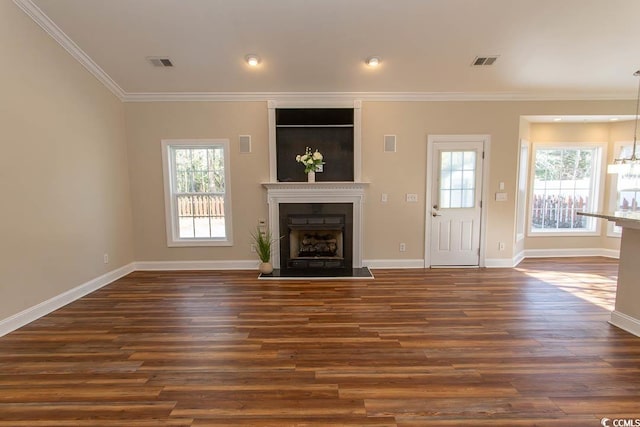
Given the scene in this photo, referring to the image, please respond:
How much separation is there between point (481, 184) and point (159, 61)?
5.10 m

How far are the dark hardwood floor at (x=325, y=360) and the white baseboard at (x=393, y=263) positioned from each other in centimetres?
108

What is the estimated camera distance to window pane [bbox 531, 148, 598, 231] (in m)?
5.62

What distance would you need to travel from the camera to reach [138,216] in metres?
4.92

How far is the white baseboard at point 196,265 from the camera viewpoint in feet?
16.4

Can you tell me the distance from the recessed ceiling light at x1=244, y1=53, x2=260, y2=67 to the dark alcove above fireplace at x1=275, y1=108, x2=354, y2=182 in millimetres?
911

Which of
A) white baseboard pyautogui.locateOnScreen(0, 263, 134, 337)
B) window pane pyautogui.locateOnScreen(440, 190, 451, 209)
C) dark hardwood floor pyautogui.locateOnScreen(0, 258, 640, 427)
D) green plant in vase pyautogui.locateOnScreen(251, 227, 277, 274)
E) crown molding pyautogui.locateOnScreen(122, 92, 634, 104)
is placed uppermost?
crown molding pyautogui.locateOnScreen(122, 92, 634, 104)

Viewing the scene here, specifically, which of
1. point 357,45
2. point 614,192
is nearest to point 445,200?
point 357,45

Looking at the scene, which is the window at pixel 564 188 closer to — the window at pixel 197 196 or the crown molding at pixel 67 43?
the window at pixel 197 196

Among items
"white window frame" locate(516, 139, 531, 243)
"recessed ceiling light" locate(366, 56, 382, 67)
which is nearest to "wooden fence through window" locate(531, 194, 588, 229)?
"white window frame" locate(516, 139, 531, 243)

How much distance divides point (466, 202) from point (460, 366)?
130 inches

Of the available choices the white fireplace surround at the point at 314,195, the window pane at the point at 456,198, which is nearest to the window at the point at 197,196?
the white fireplace surround at the point at 314,195

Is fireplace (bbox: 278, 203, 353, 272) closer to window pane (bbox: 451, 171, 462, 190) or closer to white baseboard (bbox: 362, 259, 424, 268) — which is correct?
white baseboard (bbox: 362, 259, 424, 268)

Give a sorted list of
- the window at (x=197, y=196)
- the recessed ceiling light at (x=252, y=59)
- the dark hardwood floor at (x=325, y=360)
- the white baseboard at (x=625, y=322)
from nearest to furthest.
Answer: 1. the dark hardwood floor at (x=325, y=360)
2. the white baseboard at (x=625, y=322)
3. the recessed ceiling light at (x=252, y=59)
4. the window at (x=197, y=196)

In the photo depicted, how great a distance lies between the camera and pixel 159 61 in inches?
157
